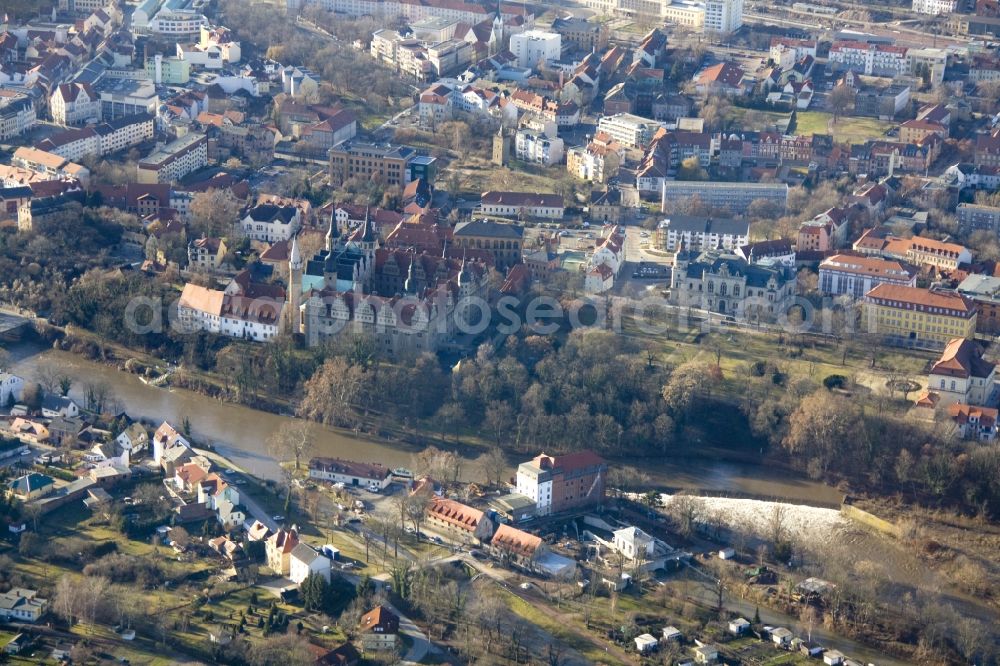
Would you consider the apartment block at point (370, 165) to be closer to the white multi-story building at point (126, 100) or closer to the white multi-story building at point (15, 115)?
the white multi-story building at point (126, 100)

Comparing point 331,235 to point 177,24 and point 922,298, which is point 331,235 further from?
point 177,24

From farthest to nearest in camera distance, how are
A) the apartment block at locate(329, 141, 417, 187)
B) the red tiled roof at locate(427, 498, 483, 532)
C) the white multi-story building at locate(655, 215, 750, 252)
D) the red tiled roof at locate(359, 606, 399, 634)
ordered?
the apartment block at locate(329, 141, 417, 187)
the white multi-story building at locate(655, 215, 750, 252)
the red tiled roof at locate(427, 498, 483, 532)
the red tiled roof at locate(359, 606, 399, 634)

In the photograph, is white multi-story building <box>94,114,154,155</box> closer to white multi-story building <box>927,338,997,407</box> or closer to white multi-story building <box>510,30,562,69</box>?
white multi-story building <box>510,30,562,69</box>

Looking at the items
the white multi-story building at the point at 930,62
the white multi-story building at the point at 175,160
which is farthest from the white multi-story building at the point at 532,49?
the white multi-story building at the point at 175,160

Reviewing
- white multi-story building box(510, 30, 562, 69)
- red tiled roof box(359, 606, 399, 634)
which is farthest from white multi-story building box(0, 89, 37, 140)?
red tiled roof box(359, 606, 399, 634)

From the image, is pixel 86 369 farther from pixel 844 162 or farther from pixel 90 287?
pixel 844 162

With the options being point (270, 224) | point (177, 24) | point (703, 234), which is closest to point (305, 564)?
point (270, 224)
